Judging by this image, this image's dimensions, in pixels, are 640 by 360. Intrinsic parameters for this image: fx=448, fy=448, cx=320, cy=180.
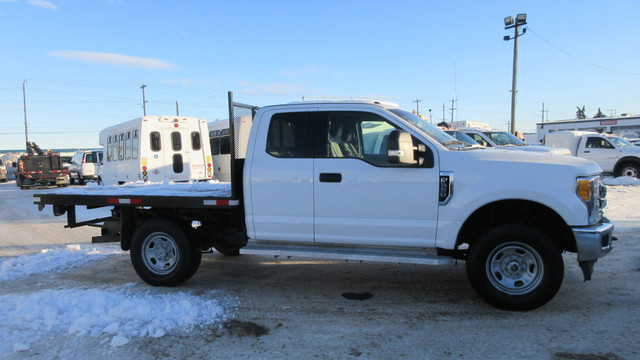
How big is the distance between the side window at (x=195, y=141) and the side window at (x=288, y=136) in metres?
10.9

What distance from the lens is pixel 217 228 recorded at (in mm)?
5738

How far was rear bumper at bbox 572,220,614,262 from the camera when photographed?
166 inches

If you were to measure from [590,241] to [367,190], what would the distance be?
216 centimetres

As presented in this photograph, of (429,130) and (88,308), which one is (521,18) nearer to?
(429,130)

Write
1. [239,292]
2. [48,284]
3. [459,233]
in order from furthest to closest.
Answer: [48,284]
[239,292]
[459,233]

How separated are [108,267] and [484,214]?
5338 mm

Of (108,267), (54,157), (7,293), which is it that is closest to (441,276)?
(108,267)

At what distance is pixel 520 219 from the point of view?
471 cm

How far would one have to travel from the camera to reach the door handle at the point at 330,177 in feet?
15.7

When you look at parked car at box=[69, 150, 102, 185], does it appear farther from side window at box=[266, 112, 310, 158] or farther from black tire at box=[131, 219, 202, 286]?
side window at box=[266, 112, 310, 158]

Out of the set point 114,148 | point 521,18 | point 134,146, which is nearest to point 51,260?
point 134,146

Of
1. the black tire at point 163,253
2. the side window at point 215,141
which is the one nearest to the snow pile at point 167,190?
the black tire at point 163,253

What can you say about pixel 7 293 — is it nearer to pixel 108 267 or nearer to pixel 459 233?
pixel 108 267

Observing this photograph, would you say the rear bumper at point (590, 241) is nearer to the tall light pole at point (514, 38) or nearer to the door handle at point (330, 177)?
the door handle at point (330, 177)
